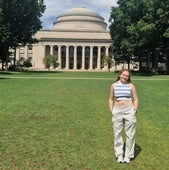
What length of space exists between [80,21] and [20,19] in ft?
288

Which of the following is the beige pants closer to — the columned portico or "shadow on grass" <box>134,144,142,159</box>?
"shadow on grass" <box>134,144,142,159</box>

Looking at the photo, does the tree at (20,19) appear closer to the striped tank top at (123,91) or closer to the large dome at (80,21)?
the striped tank top at (123,91)

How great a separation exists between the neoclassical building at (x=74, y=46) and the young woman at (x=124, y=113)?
130853 mm

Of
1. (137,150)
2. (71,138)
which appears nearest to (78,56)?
(71,138)

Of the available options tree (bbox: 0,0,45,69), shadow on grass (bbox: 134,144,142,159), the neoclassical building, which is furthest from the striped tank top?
the neoclassical building

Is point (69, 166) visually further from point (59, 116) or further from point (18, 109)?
point (18, 109)

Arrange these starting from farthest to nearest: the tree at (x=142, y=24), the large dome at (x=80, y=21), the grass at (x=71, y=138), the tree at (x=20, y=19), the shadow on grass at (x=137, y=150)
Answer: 1. the large dome at (x=80, y=21)
2. the tree at (x=20, y=19)
3. the tree at (x=142, y=24)
4. the shadow on grass at (x=137, y=150)
5. the grass at (x=71, y=138)

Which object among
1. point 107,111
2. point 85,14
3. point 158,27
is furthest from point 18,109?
point 85,14

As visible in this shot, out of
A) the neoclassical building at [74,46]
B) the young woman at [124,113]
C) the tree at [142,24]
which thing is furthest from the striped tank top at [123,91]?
the neoclassical building at [74,46]

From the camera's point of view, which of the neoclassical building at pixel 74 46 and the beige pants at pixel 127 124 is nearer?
the beige pants at pixel 127 124

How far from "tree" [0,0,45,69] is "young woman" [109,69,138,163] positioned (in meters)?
53.2

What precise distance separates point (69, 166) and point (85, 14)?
149946mm

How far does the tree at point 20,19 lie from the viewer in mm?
63750

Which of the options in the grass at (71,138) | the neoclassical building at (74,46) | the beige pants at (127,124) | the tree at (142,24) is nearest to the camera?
the grass at (71,138)
